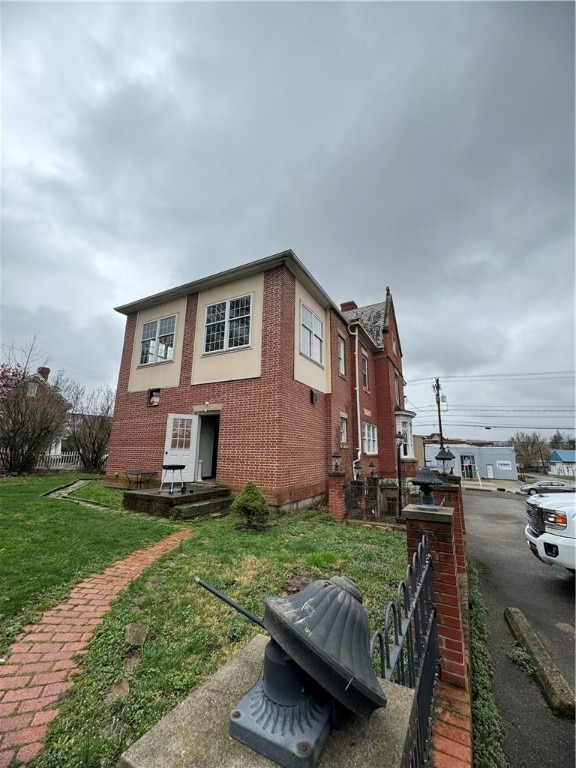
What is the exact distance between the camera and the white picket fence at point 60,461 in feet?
49.4

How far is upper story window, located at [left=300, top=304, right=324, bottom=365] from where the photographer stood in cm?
1042

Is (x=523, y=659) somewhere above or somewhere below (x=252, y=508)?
below

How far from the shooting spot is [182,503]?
7355 millimetres

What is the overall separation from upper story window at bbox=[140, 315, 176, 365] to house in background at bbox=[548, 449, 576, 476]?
173 feet

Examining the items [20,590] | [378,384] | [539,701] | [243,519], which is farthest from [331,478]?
→ [378,384]

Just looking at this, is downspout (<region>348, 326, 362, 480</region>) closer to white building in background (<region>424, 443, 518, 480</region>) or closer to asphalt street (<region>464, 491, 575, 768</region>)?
asphalt street (<region>464, 491, 575, 768</region>)

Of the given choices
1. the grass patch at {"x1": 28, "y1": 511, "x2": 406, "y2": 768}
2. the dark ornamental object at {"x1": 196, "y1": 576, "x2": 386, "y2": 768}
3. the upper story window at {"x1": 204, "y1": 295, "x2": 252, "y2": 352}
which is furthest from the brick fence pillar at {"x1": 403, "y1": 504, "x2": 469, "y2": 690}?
the upper story window at {"x1": 204, "y1": 295, "x2": 252, "y2": 352}

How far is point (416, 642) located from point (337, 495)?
6890 mm

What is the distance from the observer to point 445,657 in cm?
249

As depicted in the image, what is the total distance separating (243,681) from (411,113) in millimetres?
12641

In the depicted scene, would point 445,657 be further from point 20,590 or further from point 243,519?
point 243,519

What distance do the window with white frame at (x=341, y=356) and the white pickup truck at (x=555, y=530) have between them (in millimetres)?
8254

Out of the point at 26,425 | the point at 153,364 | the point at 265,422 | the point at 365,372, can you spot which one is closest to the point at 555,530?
the point at 265,422

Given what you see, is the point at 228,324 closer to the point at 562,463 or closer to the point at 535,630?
the point at 535,630
